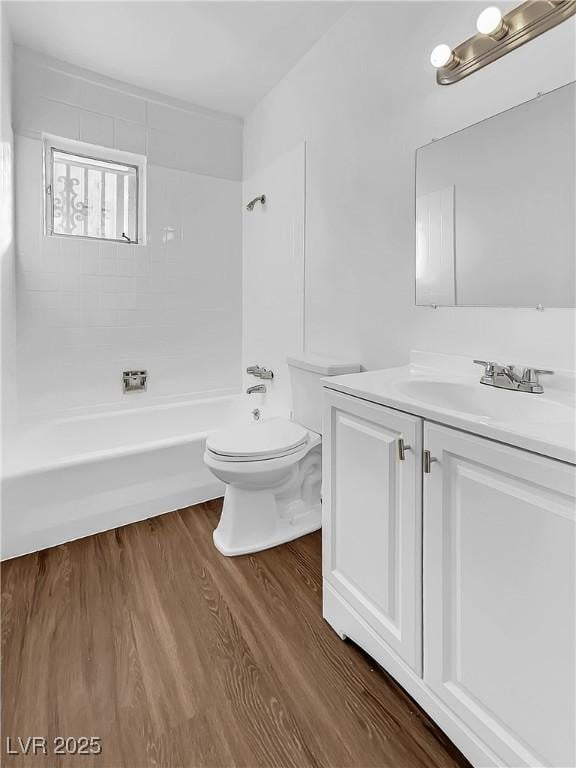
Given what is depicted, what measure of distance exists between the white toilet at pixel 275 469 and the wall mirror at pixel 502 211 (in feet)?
2.16

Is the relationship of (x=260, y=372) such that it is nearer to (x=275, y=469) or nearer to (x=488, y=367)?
(x=275, y=469)

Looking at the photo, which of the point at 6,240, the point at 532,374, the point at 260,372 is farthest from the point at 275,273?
the point at 532,374

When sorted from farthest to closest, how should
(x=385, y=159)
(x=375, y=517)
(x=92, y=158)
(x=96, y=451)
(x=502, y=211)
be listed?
1. (x=92, y=158)
2. (x=96, y=451)
3. (x=385, y=159)
4. (x=502, y=211)
5. (x=375, y=517)

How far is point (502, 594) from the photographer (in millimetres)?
867

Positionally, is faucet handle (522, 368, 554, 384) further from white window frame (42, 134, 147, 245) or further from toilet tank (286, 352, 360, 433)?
white window frame (42, 134, 147, 245)

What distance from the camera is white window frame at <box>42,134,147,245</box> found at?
2451mm

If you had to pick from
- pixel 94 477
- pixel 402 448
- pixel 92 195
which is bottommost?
pixel 94 477

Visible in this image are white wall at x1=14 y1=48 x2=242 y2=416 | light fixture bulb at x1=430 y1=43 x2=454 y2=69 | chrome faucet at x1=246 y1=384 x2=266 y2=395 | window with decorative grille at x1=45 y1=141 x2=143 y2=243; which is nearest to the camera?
light fixture bulb at x1=430 y1=43 x2=454 y2=69

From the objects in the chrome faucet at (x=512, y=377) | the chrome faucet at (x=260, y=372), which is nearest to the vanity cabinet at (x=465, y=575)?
the chrome faucet at (x=512, y=377)

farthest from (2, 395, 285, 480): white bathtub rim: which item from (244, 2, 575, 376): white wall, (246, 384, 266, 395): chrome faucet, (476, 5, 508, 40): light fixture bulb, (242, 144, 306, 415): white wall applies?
(476, 5, 508, 40): light fixture bulb

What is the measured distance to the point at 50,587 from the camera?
170 centimetres

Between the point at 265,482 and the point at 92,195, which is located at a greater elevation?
the point at 92,195

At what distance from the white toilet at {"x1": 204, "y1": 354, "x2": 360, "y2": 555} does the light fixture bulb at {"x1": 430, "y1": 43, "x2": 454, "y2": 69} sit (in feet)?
3.83

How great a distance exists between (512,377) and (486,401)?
10 cm
